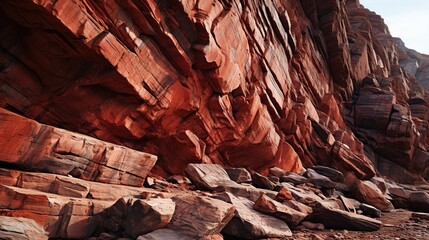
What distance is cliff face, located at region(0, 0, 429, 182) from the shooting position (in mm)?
13414

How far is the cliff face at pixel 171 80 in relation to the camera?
13.4m

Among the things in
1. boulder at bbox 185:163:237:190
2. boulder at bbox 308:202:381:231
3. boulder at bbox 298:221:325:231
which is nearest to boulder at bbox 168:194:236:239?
boulder at bbox 298:221:325:231

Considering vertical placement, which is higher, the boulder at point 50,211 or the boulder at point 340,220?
the boulder at point 340,220

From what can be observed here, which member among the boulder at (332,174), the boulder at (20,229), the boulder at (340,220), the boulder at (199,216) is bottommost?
the boulder at (20,229)

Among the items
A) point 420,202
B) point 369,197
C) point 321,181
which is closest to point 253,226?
point 321,181

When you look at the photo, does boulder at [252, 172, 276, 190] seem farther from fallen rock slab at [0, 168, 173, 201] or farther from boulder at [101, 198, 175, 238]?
boulder at [101, 198, 175, 238]

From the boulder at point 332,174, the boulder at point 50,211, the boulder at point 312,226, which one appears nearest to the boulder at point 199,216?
the boulder at point 50,211

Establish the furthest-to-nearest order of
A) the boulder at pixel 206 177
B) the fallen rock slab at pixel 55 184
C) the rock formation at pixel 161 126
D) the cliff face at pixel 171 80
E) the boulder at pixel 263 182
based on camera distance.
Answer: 1. the boulder at pixel 263 182
2. the cliff face at pixel 171 80
3. the boulder at pixel 206 177
4. the rock formation at pixel 161 126
5. the fallen rock slab at pixel 55 184

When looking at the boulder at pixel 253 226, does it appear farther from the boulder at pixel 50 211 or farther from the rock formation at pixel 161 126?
the boulder at pixel 50 211

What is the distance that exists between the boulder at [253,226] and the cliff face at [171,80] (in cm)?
751

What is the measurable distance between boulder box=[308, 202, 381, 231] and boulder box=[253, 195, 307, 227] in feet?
4.74

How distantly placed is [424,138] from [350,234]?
4625 cm

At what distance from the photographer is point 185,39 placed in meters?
16.2

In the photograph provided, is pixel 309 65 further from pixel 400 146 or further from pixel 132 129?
pixel 132 129
